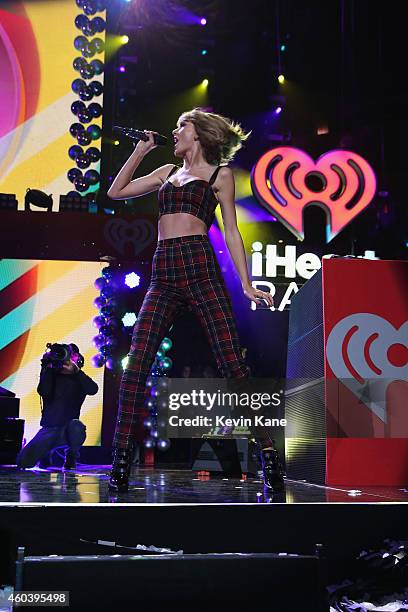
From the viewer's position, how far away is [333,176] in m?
9.62

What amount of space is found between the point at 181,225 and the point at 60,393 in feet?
12.3

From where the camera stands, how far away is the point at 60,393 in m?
6.06

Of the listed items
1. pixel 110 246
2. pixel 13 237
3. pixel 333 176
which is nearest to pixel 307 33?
pixel 333 176

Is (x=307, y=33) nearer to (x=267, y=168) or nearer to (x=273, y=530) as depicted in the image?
(x=267, y=168)

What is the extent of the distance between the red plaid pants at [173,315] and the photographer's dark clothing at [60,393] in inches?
140

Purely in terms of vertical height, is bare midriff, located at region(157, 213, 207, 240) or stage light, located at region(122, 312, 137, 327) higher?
stage light, located at region(122, 312, 137, 327)

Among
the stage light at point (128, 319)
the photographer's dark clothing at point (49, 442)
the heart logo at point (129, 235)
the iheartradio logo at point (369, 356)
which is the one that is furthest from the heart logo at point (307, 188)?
the iheartradio logo at point (369, 356)

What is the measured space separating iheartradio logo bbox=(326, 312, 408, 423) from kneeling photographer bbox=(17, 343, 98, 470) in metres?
3.15

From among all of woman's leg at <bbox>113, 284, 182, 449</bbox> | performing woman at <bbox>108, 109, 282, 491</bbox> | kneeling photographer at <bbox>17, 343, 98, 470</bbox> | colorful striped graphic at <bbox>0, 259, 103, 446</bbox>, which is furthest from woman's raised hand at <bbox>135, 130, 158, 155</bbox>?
colorful striped graphic at <bbox>0, 259, 103, 446</bbox>

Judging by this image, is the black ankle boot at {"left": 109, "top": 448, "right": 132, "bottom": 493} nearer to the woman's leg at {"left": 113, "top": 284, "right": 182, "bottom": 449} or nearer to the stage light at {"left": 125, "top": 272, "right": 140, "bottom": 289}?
the woman's leg at {"left": 113, "top": 284, "right": 182, "bottom": 449}

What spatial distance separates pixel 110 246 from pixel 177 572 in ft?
23.1

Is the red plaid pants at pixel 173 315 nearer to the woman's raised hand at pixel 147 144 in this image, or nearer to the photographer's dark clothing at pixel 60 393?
the woman's raised hand at pixel 147 144

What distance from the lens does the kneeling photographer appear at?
5.91 meters

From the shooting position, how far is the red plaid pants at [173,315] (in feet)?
8.45
